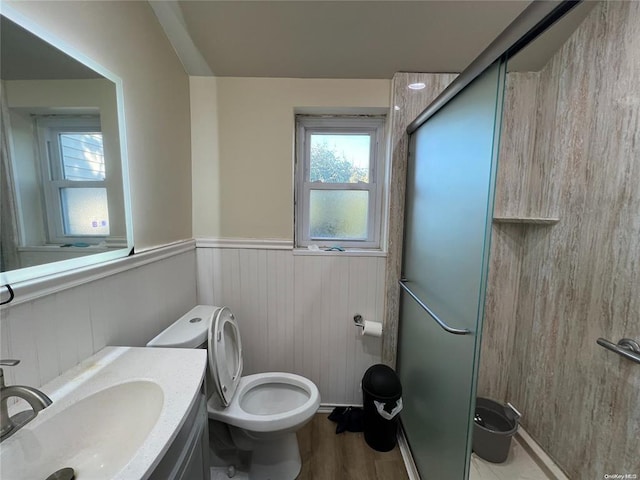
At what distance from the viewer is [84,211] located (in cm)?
93

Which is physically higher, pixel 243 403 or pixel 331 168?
pixel 331 168

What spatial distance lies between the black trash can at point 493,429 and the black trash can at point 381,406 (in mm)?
406

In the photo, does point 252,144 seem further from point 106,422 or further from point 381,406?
point 381,406

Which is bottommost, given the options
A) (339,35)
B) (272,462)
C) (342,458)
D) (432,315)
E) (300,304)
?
(342,458)

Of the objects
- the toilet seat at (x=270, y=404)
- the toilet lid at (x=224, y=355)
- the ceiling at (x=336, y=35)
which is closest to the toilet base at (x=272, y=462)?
the toilet seat at (x=270, y=404)

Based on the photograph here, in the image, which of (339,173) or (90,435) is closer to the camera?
(90,435)

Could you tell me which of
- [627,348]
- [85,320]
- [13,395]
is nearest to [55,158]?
[85,320]

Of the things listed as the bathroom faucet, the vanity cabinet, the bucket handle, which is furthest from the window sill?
the bathroom faucet

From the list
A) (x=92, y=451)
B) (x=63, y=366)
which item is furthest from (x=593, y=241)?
(x=63, y=366)

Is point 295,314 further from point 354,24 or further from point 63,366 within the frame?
point 354,24

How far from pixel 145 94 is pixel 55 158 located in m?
0.59

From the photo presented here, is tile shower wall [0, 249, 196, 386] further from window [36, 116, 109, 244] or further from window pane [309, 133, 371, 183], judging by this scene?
window pane [309, 133, 371, 183]

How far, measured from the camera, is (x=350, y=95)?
162 cm

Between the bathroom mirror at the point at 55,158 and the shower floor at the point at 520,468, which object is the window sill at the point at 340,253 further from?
the shower floor at the point at 520,468
